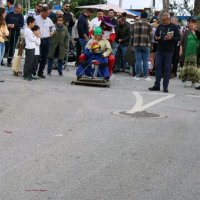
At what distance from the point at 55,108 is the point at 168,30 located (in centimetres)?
533

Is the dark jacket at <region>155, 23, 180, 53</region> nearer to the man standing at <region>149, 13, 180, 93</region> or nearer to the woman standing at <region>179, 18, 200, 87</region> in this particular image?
the man standing at <region>149, 13, 180, 93</region>

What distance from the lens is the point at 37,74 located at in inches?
731

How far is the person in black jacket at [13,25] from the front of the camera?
67.8ft

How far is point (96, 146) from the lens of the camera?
28.6ft

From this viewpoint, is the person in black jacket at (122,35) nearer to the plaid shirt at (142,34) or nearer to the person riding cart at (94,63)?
the plaid shirt at (142,34)

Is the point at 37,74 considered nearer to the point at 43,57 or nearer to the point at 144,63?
the point at 43,57

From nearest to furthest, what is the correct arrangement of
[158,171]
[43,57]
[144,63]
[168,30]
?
[158,171] < [168,30] < [43,57] < [144,63]

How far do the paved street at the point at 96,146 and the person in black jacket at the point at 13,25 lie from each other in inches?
233

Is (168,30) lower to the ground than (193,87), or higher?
higher

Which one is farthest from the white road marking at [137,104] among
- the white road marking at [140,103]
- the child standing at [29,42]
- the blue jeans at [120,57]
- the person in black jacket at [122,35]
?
the blue jeans at [120,57]

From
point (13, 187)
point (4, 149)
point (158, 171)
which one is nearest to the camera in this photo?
point (13, 187)

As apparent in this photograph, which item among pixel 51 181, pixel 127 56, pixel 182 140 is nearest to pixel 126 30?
pixel 127 56

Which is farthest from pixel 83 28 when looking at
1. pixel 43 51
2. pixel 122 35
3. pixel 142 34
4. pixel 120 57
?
pixel 43 51

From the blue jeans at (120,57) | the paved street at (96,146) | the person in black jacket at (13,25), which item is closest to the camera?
the paved street at (96,146)
